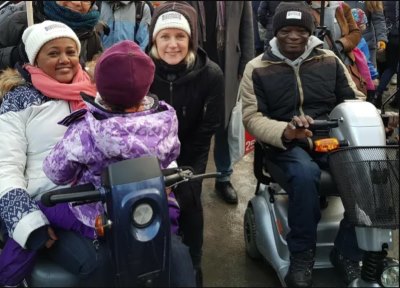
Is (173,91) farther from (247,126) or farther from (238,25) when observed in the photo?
(238,25)

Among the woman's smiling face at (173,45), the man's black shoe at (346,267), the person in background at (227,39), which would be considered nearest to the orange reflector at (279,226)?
the man's black shoe at (346,267)

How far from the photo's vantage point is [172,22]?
249cm

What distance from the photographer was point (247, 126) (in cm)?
296

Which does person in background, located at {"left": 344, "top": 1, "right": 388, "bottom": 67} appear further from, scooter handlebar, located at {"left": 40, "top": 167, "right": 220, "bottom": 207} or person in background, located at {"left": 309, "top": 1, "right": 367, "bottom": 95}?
scooter handlebar, located at {"left": 40, "top": 167, "right": 220, "bottom": 207}

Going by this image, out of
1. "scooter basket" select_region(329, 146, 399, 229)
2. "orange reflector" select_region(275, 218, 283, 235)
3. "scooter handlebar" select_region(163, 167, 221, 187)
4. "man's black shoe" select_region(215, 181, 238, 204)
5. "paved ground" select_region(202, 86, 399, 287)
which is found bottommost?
"paved ground" select_region(202, 86, 399, 287)

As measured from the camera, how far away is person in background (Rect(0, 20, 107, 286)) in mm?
1866

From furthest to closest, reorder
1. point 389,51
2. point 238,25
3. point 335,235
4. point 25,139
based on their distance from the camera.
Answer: point 389,51 < point 238,25 < point 335,235 < point 25,139

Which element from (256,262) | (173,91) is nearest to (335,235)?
(256,262)

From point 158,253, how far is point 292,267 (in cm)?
134

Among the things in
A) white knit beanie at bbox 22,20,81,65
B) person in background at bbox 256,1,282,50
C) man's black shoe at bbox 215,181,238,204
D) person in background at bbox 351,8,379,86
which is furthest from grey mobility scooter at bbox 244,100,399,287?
person in background at bbox 256,1,282,50

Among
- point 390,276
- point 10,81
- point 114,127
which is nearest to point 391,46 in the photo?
point 390,276

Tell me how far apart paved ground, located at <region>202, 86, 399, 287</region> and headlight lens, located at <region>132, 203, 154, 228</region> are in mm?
1256

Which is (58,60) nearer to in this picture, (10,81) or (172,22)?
(10,81)

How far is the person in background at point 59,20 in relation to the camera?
2.74m
